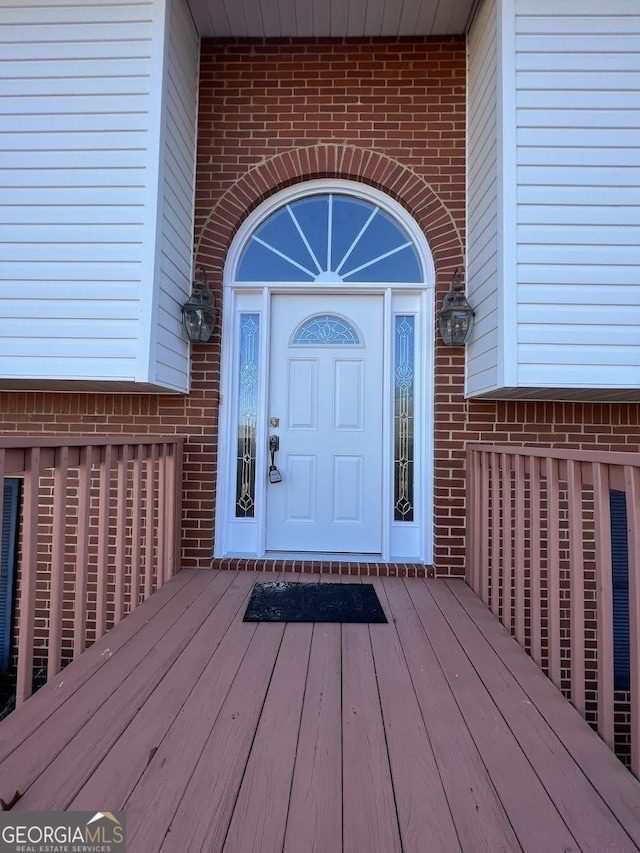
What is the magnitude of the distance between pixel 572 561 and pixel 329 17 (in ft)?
11.8

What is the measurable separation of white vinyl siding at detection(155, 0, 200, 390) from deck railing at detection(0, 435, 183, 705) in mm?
564

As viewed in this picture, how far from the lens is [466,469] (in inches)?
112

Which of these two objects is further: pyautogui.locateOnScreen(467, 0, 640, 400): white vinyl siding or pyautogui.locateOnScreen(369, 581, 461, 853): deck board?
pyautogui.locateOnScreen(467, 0, 640, 400): white vinyl siding

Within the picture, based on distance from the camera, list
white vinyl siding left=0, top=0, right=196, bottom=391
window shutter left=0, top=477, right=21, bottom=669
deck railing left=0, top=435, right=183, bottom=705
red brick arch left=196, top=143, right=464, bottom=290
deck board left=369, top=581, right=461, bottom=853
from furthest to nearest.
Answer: red brick arch left=196, top=143, right=464, bottom=290
window shutter left=0, top=477, right=21, bottom=669
white vinyl siding left=0, top=0, right=196, bottom=391
deck railing left=0, top=435, right=183, bottom=705
deck board left=369, top=581, right=461, bottom=853

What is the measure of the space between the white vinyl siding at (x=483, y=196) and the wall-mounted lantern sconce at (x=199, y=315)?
5.68ft

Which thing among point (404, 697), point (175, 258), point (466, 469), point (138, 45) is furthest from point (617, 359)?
point (138, 45)

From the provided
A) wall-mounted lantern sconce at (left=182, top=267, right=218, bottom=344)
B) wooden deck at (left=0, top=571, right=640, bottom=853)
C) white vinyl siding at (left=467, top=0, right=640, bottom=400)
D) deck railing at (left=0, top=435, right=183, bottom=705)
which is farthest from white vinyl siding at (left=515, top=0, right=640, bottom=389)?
deck railing at (left=0, top=435, right=183, bottom=705)

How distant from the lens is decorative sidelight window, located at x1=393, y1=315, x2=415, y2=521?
3027mm

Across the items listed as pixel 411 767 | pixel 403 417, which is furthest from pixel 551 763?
pixel 403 417

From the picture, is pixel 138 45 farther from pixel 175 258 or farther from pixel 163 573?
pixel 163 573

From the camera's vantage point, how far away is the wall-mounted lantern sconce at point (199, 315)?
2852mm

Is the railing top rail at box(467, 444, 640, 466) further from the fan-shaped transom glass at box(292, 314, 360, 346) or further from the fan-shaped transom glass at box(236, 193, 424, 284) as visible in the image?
the fan-shaped transom glass at box(236, 193, 424, 284)

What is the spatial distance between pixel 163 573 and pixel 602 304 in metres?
2.96

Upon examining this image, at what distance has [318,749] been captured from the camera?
1.26 m
